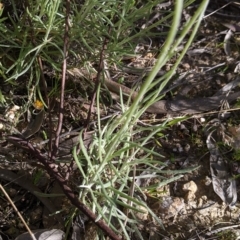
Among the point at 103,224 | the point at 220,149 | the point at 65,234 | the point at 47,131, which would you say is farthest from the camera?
the point at 220,149

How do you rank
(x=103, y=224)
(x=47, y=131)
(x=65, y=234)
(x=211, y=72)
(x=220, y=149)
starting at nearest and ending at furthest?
(x=103, y=224)
(x=65, y=234)
(x=47, y=131)
(x=220, y=149)
(x=211, y=72)

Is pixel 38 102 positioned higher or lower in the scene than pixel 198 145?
higher

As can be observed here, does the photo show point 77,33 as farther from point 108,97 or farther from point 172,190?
point 172,190

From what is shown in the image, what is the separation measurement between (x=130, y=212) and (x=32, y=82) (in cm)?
64

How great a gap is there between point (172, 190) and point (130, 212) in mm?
237

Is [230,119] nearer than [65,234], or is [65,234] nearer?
[65,234]

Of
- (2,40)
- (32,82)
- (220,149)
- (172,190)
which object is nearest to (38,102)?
(32,82)

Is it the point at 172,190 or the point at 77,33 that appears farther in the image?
the point at 172,190

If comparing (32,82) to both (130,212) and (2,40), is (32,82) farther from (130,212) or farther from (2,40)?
(130,212)

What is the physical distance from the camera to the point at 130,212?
1.54 metres

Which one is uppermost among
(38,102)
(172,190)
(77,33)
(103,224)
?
(77,33)

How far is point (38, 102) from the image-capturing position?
170 centimetres

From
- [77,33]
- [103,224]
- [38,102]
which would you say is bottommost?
[103,224]

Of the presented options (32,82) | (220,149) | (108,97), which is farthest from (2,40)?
(220,149)
